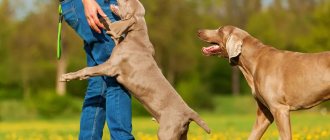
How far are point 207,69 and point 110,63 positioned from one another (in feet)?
182

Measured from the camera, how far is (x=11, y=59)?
178 feet

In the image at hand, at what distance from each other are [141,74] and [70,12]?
1.05 m

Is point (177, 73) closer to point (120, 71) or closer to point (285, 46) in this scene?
point (285, 46)

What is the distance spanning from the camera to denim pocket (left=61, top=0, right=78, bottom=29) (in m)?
6.83

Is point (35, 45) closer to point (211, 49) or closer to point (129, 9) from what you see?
point (211, 49)

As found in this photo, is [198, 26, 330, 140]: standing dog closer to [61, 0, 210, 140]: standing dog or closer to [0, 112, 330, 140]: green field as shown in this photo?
[61, 0, 210, 140]: standing dog

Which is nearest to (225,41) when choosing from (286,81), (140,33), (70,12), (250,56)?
(250,56)

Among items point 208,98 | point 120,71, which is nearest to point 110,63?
point 120,71

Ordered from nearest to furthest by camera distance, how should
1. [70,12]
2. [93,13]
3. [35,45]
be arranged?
[93,13]
[70,12]
[35,45]

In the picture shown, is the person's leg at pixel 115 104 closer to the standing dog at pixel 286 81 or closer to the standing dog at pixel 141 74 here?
the standing dog at pixel 141 74

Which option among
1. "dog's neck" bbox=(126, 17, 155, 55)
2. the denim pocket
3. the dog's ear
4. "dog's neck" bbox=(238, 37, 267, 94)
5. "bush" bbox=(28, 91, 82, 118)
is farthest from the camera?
"bush" bbox=(28, 91, 82, 118)

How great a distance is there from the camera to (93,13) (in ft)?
21.4

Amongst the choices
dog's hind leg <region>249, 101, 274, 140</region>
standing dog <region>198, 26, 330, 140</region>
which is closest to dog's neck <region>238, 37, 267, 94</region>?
standing dog <region>198, 26, 330, 140</region>

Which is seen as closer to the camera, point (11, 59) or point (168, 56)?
point (11, 59)
